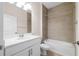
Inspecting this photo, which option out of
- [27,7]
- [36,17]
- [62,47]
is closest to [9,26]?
[27,7]

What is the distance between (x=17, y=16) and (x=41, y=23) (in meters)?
0.61

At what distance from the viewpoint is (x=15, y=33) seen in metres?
1.56

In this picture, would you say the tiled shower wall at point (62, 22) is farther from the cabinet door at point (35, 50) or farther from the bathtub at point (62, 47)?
the cabinet door at point (35, 50)

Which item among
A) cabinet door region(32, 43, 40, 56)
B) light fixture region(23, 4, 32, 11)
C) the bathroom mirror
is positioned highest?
light fixture region(23, 4, 32, 11)

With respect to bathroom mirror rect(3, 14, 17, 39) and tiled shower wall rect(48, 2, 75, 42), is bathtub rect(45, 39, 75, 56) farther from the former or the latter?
bathroom mirror rect(3, 14, 17, 39)

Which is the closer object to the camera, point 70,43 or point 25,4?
point 25,4

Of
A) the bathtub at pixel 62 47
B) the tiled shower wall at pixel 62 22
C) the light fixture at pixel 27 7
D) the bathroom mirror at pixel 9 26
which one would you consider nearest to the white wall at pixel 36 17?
the light fixture at pixel 27 7

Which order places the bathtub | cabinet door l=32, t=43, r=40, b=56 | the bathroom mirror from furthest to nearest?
the bathtub
cabinet door l=32, t=43, r=40, b=56
the bathroom mirror

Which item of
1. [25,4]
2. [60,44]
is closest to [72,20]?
[60,44]

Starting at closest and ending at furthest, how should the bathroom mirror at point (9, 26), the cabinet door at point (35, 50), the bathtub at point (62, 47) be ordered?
the bathroom mirror at point (9, 26) < the cabinet door at point (35, 50) < the bathtub at point (62, 47)

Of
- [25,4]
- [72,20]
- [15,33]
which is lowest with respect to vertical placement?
[15,33]

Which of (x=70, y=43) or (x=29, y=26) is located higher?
(x=29, y=26)

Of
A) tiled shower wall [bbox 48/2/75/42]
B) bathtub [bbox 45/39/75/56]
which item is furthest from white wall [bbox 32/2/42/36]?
bathtub [bbox 45/39/75/56]

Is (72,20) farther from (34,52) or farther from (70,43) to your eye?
(34,52)
